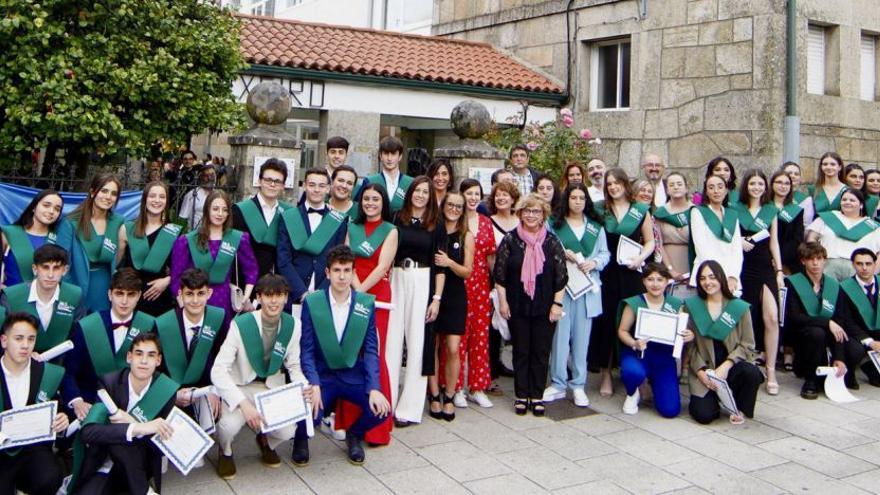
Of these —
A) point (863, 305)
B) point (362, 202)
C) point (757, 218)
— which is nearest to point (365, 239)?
point (362, 202)

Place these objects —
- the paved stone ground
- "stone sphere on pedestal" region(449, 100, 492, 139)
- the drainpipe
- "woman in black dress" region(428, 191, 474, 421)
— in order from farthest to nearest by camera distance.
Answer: the drainpipe → "stone sphere on pedestal" region(449, 100, 492, 139) → "woman in black dress" region(428, 191, 474, 421) → the paved stone ground

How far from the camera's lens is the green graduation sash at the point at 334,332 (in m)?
5.19

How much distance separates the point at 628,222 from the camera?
269 inches

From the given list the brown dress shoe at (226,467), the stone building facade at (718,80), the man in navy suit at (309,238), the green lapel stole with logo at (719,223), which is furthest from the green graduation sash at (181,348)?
the stone building facade at (718,80)

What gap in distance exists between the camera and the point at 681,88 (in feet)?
41.0

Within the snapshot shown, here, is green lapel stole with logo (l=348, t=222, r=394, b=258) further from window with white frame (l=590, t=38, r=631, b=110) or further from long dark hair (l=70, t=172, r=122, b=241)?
window with white frame (l=590, t=38, r=631, b=110)

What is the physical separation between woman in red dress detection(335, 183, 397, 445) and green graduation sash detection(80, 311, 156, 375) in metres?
1.51

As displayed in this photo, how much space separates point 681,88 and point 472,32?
5.72m

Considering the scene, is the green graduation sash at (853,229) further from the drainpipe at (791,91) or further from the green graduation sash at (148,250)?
the green graduation sash at (148,250)

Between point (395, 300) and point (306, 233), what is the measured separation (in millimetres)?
840

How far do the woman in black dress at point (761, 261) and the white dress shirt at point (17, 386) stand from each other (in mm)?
5881

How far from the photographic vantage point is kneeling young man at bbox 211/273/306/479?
4863 mm

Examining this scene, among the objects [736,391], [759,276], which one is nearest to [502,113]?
[759,276]

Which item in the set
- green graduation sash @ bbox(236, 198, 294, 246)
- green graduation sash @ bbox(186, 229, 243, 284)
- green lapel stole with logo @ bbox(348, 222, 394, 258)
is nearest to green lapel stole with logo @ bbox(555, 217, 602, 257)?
green lapel stole with logo @ bbox(348, 222, 394, 258)
